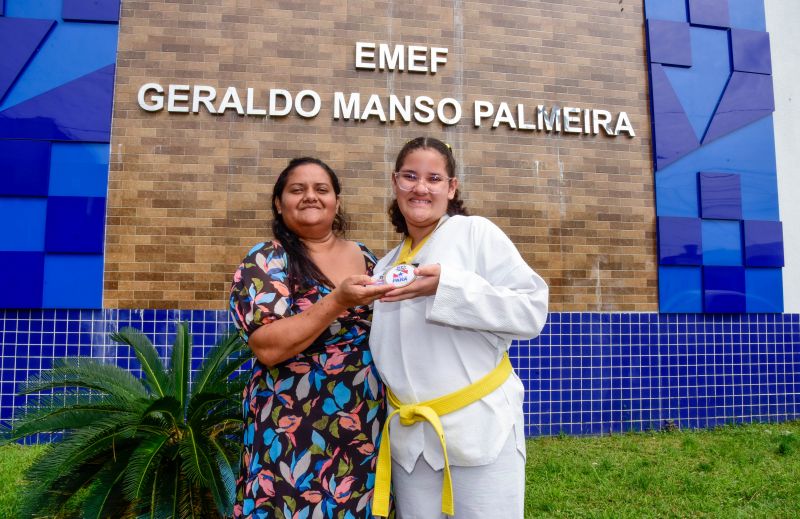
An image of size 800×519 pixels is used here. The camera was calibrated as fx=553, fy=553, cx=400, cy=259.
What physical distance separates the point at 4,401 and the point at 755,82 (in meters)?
8.74

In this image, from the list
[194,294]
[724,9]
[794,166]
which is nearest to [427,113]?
[194,294]

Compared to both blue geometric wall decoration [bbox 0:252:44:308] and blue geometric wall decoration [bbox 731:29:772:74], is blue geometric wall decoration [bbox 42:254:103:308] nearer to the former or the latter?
blue geometric wall decoration [bbox 0:252:44:308]

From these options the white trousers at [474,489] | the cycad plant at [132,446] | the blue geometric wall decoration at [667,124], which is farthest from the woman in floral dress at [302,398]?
the blue geometric wall decoration at [667,124]

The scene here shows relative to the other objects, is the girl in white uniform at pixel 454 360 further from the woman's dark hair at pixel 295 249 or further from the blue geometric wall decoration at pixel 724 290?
the blue geometric wall decoration at pixel 724 290

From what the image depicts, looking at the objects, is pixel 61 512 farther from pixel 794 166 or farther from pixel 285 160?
pixel 794 166

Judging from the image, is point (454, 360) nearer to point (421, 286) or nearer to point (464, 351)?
point (464, 351)

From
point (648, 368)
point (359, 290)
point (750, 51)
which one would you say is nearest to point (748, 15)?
point (750, 51)

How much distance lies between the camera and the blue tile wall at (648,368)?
19.3ft

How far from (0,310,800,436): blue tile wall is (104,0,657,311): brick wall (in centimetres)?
27

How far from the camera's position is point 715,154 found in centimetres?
634

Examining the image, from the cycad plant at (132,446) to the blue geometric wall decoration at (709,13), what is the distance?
21.2 ft

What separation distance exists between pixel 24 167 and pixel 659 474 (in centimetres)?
638

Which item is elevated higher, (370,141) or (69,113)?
(69,113)

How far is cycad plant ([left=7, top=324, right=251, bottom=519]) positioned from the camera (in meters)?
2.75
